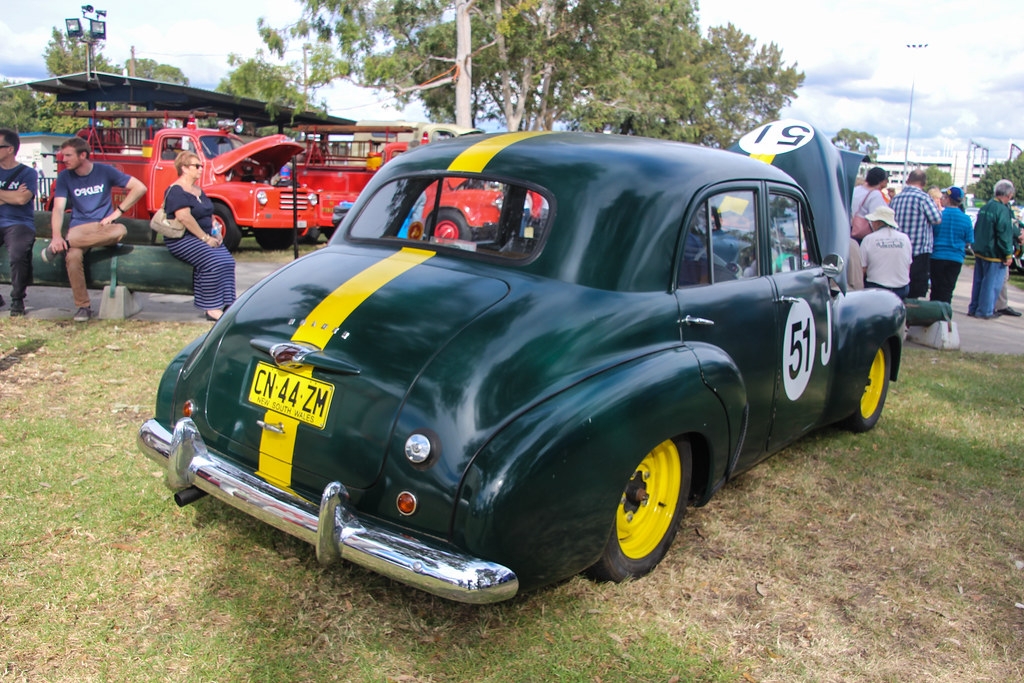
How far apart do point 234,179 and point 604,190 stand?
12.5m

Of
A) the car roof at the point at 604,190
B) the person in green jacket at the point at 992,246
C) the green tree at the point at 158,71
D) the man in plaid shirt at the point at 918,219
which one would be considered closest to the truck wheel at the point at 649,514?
the car roof at the point at 604,190

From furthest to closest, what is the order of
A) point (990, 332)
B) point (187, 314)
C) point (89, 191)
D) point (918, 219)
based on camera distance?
point (990, 332) → point (918, 219) → point (187, 314) → point (89, 191)

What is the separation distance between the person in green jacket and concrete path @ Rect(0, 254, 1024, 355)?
1.15 ft

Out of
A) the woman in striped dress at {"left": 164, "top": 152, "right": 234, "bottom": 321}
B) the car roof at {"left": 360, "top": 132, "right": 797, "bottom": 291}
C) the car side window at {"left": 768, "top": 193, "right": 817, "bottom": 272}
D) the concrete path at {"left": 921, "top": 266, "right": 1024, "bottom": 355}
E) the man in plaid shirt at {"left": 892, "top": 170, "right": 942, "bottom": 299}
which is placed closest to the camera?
the car roof at {"left": 360, "top": 132, "right": 797, "bottom": 291}

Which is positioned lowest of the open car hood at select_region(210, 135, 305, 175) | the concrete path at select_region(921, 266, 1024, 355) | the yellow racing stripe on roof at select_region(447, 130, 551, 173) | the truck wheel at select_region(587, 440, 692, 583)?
the concrete path at select_region(921, 266, 1024, 355)

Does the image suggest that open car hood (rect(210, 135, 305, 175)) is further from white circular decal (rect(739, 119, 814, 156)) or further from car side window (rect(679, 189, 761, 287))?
car side window (rect(679, 189, 761, 287))

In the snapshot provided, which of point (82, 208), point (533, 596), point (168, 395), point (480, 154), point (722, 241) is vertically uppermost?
point (480, 154)

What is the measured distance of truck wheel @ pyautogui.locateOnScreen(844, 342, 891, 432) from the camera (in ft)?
17.4

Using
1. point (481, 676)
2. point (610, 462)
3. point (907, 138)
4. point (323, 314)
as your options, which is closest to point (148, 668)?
point (481, 676)

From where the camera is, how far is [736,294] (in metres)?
3.61

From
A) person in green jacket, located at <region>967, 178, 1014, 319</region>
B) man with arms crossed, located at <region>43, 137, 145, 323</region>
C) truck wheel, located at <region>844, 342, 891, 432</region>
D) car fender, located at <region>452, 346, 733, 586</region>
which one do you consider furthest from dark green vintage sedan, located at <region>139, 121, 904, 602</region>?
person in green jacket, located at <region>967, 178, 1014, 319</region>

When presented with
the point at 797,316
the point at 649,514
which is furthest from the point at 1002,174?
the point at 649,514

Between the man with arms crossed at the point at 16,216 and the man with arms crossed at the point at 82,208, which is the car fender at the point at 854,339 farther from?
the man with arms crossed at the point at 16,216

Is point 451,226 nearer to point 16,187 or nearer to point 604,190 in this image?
point 604,190
